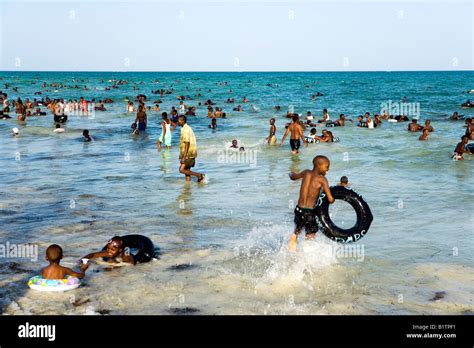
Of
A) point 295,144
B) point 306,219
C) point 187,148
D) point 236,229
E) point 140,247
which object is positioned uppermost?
point 187,148

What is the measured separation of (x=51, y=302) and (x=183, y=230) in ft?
12.4

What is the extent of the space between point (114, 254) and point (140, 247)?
47cm

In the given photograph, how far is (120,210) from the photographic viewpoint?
38.9ft

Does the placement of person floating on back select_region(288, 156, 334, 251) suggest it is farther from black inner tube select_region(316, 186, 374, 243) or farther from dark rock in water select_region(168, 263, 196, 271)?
dark rock in water select_region(168, 263, 196, 271)

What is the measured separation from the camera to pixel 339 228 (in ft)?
27.8

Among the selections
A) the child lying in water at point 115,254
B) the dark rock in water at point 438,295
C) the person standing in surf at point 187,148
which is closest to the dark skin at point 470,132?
the person standing in surf at point 187,148

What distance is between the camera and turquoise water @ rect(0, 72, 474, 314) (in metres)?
7.14

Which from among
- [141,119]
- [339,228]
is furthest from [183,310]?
[141,119]

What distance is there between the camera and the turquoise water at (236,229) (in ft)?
23.4

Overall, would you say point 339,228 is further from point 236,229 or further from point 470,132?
point 470,132

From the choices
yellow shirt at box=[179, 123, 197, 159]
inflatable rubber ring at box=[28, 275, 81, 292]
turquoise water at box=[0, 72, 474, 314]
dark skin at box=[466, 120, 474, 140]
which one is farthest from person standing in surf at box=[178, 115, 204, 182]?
dark skin at box=[466, 120, 474, 140]
